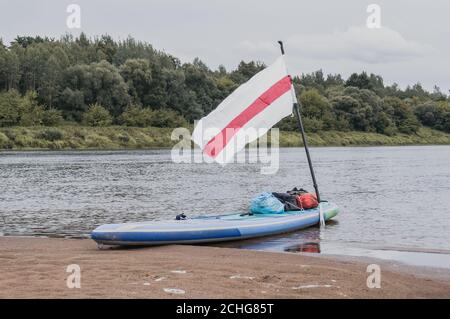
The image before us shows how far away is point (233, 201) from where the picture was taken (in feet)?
104

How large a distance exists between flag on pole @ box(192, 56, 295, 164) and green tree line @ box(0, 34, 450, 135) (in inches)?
3342

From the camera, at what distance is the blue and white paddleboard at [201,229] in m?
16.4

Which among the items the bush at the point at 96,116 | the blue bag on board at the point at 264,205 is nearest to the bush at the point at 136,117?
the bush at the point at 96,116

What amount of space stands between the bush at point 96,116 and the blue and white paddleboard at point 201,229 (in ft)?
290

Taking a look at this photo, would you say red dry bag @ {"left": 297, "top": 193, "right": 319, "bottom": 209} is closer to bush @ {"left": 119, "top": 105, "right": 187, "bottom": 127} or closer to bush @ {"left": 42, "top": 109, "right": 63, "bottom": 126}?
bush @ {"left": 42, "top": 109, "right": 63, "bottom": 126}

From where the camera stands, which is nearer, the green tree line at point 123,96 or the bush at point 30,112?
the bush at point 30,112

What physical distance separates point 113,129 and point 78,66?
43.1ft

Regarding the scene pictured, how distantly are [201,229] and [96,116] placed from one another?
9155cm

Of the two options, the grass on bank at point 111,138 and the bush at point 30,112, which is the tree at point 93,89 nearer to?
the grass on bank at point 111,138

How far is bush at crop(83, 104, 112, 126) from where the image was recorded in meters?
106

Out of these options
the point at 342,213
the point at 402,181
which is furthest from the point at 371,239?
the point at 402,181

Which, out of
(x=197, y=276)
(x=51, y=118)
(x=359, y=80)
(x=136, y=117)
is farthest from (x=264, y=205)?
(x=359, y=80)

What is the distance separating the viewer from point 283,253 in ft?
53.5
